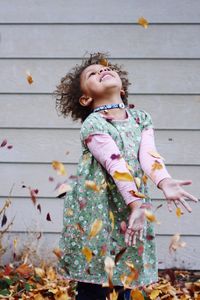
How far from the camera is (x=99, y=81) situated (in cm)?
260

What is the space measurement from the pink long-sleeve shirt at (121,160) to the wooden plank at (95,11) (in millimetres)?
1769

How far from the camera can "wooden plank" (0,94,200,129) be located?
418 cm

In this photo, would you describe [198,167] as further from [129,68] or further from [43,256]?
[43,256]

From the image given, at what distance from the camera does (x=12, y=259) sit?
4.24 meters

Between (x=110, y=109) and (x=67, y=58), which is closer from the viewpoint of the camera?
(x=110, y=109)

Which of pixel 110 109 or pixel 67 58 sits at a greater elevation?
pixel 67 58

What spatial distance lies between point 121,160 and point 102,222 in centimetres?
27

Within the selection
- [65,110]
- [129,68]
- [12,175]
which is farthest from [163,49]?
[65,110]

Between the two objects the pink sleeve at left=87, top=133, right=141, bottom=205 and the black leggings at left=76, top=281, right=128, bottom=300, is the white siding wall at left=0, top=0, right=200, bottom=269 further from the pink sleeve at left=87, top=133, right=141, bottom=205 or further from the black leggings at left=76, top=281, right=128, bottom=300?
the pink sleeve at left=87, top=133, right=141, bottom=205

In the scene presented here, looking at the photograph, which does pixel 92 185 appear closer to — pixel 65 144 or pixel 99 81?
pixel 99 81

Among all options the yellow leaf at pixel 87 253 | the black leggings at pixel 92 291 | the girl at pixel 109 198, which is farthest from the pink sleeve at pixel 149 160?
the black leggings at pixel 92 291

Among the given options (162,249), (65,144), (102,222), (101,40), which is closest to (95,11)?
(101,40)

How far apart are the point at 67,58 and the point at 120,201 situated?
1.87 metres

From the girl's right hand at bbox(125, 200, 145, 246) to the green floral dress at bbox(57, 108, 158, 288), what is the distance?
87 mm
